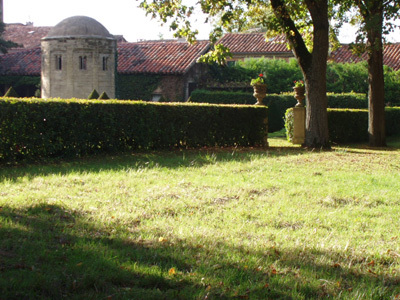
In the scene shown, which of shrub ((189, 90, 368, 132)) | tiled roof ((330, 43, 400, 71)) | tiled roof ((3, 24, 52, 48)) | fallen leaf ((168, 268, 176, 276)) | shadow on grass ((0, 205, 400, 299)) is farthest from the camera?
tiled roof ((3, 24, 52, 48))

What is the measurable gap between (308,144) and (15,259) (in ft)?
44.5

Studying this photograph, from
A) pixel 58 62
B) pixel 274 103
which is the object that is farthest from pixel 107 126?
pixel 58 62

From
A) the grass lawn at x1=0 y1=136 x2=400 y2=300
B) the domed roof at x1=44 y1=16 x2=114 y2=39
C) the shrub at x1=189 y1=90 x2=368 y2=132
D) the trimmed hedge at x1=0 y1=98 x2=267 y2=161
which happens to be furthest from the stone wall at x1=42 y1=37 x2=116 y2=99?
the grass lawn at x1=0 y1=136 x2=400 y2=300

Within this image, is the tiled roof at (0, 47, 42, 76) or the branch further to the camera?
the tiled roof at (0, 47, 42, 76)

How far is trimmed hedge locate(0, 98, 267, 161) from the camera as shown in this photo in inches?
440

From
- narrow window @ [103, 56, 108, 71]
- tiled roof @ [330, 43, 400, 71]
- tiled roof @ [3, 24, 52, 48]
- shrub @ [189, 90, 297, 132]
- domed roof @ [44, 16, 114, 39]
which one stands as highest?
tiled roof @ [3, 24, 52, 48]

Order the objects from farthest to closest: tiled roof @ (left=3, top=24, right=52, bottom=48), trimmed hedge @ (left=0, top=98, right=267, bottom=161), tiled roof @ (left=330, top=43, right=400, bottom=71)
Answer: tiled roof @ (left=3, top=24, right=52, bottom=48) → tiled roof @ (left=330, top=43, right=400, bottom=71) → trimmed hedge @ (left=0, top=98, right=267, bottom=161)

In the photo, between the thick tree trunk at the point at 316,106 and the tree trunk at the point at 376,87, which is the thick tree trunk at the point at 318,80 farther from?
the tree trunk at the point at 376,87

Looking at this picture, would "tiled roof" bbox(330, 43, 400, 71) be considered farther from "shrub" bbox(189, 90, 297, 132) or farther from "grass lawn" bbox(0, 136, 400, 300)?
"grass lawn" bbox(0, 136, 400, 300)

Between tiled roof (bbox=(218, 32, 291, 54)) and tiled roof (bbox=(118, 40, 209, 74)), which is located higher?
A: tiled roof (bbox=(218, 32, 291, 54))

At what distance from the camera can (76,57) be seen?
34.0m

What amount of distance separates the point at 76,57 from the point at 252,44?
16777 mm

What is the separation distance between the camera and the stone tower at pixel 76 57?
33.8 m

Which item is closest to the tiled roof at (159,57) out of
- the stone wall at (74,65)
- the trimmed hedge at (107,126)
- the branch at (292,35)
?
the stone wall at (74,65)
